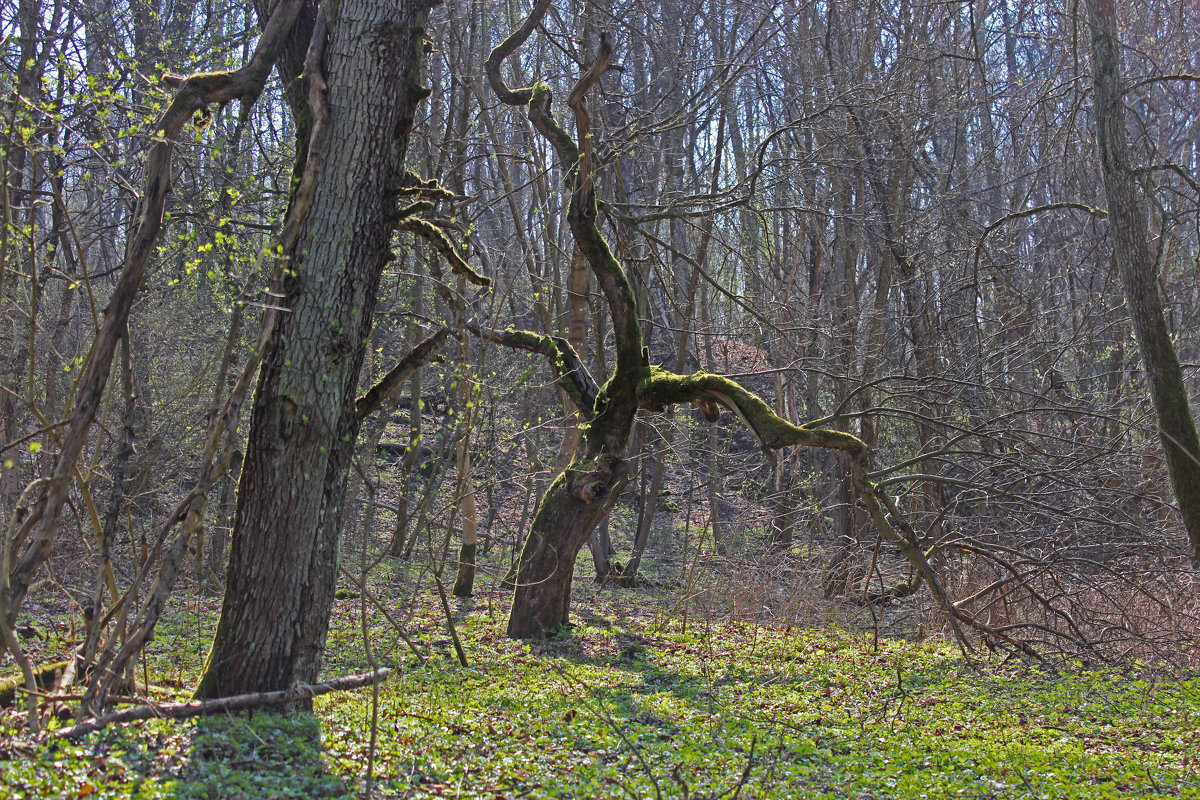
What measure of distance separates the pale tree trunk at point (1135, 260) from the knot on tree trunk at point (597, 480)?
4350 millimetres

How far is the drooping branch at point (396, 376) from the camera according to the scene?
5770mm

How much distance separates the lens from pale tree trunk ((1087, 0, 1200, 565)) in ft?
22.0

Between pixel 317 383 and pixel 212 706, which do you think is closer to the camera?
pixel 212 706

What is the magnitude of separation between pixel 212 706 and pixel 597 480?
415 cm

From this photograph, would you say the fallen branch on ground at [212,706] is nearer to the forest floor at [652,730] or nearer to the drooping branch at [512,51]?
the forest floor at [652,730]

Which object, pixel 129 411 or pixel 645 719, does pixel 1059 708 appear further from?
pixel 129 411

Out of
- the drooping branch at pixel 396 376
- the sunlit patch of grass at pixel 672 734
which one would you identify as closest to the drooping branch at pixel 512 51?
the drooping branch at pixel 396 376

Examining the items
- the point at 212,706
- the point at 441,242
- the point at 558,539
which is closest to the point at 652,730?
the point at 212,706

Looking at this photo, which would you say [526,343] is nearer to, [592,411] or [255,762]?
[592,411]

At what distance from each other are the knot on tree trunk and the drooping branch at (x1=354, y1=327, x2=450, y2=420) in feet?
7.43

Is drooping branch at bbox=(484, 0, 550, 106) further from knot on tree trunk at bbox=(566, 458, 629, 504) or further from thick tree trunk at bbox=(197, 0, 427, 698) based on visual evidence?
knot on tree trunk at bbox=(566, 458, 629, 504)

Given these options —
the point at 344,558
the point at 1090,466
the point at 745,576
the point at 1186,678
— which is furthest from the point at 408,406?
the point at 1186,678

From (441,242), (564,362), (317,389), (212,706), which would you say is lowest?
(212,706)

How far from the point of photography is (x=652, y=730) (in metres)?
5.43
